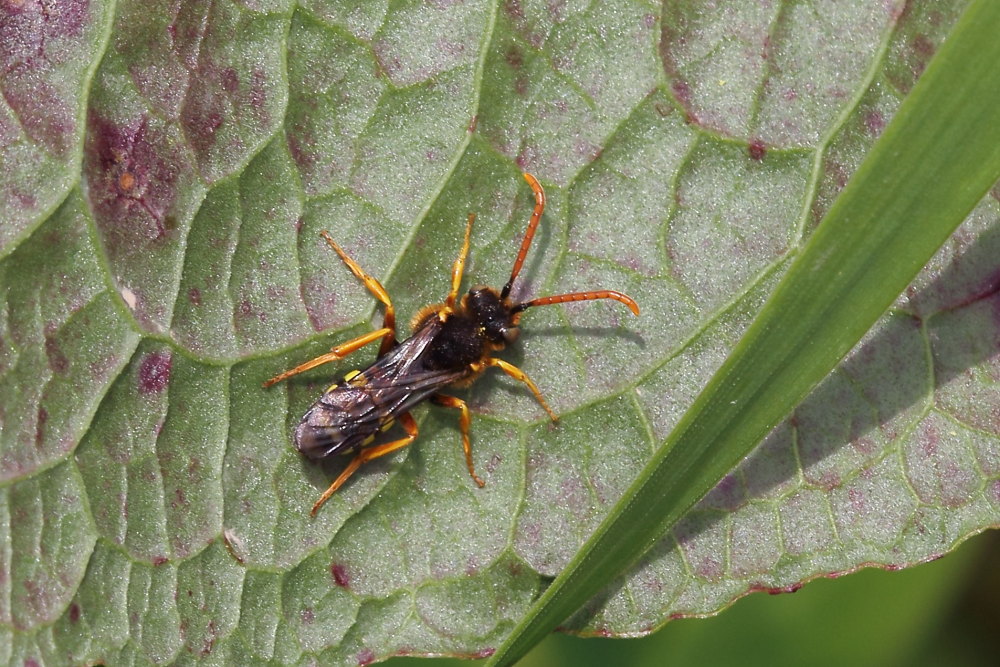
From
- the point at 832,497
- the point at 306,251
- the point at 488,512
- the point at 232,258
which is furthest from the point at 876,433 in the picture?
the point at 232,258

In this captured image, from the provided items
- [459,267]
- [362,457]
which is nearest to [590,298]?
[459,267]

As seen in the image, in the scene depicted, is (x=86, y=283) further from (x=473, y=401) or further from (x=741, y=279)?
(x=741, y=279)

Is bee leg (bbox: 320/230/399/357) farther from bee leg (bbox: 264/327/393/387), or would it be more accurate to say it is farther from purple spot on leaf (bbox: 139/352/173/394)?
purple spot on leaf (bbox: 139/352/173/394)

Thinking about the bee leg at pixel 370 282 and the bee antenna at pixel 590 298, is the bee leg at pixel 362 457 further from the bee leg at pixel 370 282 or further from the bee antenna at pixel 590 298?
the bee antenna at pixel 590 298

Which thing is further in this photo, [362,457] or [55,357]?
[362,457]

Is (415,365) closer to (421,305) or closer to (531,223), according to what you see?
(421,305)

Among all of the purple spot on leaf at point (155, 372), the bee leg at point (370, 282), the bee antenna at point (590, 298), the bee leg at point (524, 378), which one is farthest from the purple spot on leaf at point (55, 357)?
the bee antenna at point (590, 298)
